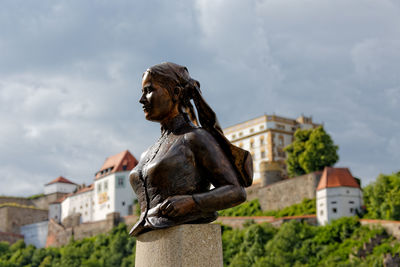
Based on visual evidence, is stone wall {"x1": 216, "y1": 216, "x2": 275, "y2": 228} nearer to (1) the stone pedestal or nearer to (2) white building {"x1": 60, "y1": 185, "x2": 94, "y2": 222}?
(2) white building {"x1": 60, "y1": 185, "x2": 94, "y2": 222}

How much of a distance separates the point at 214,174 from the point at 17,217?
8314cm

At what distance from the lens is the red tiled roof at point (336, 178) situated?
51.2 m

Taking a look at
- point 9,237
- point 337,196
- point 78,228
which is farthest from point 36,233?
point 337,196

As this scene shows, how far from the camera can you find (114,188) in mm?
73750

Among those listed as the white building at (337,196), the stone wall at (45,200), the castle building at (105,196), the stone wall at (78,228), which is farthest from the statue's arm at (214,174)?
the stone wall at (45,200)

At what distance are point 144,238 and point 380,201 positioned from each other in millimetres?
46403

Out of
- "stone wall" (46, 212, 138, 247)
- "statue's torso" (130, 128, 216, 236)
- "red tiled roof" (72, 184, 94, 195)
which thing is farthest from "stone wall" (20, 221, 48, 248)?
"statue's torso" (130, 128, 216, 236)

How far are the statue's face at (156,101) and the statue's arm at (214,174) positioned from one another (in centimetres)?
35

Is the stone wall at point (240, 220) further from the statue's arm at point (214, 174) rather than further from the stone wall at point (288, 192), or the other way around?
the statue's arm at point (214, 174)

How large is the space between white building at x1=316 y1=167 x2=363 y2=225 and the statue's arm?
46.4 meters

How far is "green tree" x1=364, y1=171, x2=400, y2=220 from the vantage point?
4697 cm

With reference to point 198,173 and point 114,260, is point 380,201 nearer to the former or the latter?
point 114,260

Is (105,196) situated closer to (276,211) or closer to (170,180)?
(276,211)

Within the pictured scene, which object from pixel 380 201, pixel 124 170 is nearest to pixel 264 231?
pixel 380 201
